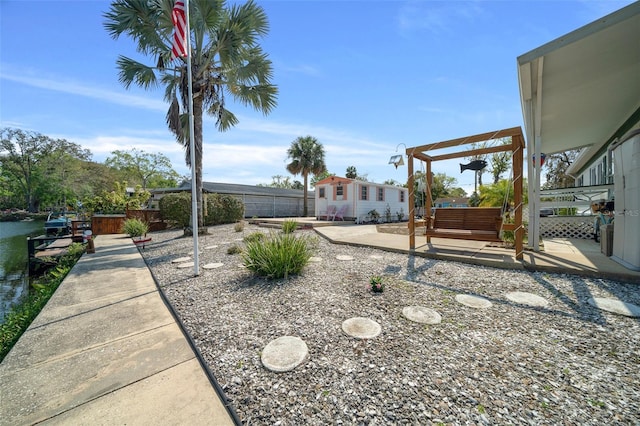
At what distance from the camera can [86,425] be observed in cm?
131

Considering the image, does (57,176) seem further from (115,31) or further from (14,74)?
(115,31)

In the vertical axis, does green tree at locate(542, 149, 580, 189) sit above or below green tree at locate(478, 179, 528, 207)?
above

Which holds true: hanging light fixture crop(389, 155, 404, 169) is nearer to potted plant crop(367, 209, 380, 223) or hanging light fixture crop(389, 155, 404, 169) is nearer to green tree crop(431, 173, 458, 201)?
potted plant crop(367, 209, 380, 223)

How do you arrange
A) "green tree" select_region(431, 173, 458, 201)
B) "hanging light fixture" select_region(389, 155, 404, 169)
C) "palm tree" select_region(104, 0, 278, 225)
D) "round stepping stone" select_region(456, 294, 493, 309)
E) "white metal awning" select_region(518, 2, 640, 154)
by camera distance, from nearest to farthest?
"round stepping stone" select_region(456, 294, 493, 309), "white metal awning" select_region(518, 2, 640, 154), "palm tree" select_region(104, 0, 278, 225), "hanging light fixture" select_region(389, 155, 404, 169), "green tree" select_region(431, 173, 458, 201)

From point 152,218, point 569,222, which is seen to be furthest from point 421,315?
point 152,218

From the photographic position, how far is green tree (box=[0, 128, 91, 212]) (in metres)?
29.3

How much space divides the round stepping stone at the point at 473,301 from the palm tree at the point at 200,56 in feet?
25.4

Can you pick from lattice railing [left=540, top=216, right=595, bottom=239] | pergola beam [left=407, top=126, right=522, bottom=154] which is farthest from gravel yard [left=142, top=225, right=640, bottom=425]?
lattice railing [left=540, top=216, right=595, bottom=239]

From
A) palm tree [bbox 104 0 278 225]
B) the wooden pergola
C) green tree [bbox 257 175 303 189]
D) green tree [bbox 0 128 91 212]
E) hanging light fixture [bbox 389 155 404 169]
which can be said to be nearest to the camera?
the wooden pergola

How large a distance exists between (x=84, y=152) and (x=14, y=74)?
35.6 m

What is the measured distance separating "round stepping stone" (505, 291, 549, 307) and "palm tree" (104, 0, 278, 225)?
824 cm

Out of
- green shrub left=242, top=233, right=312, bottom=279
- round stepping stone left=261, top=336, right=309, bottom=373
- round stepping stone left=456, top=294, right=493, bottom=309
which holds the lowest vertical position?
round stepping stone left=261, top=336, right=309, bottom=373

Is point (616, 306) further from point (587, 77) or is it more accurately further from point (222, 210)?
point (222, 210)

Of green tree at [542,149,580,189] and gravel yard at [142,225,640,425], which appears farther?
green tree at [542,149,580,189]
